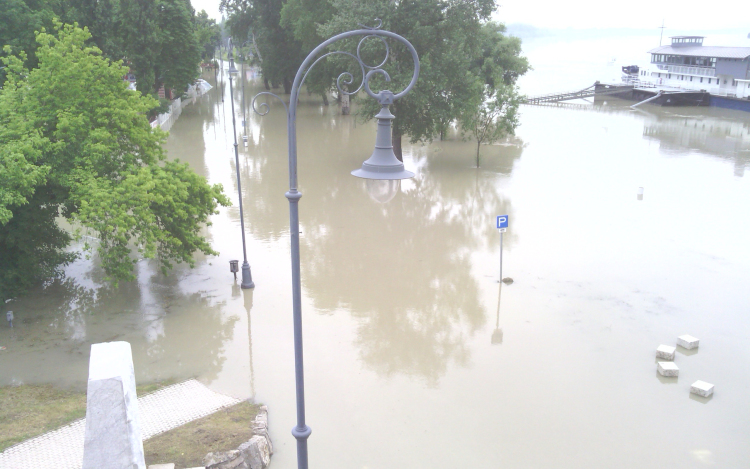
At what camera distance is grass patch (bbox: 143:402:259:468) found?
30.7 ft

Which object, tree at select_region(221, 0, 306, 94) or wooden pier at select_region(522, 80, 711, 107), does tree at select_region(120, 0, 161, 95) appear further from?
wooden pier at select_region(522, 80, 711, 107)

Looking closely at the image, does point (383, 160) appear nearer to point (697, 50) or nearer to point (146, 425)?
point (146, 425)

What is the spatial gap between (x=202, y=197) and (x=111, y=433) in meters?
11.7

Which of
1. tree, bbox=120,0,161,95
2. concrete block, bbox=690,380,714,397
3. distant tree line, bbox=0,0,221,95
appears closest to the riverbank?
concrete block, bbox=690,380,714,397

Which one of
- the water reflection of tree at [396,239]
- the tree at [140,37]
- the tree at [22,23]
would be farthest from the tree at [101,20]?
the water reflection of tree at [396,239]

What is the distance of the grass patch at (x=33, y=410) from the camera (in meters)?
10.1

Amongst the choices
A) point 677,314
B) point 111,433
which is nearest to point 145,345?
point 111,433

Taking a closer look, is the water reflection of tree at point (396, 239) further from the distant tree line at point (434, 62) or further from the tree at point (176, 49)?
the tree at point (176, 49)

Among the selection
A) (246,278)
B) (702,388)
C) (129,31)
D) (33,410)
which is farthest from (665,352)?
(129,31)

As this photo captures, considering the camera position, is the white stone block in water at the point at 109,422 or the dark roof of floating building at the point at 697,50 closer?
the white stone block in water at the point at 109,422

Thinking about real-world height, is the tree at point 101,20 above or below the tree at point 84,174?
above

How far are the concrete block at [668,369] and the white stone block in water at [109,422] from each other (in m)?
10.9

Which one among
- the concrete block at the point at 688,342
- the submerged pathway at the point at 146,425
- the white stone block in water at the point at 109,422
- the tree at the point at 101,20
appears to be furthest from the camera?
the tree at the point at 101,20

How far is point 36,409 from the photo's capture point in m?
10.9
